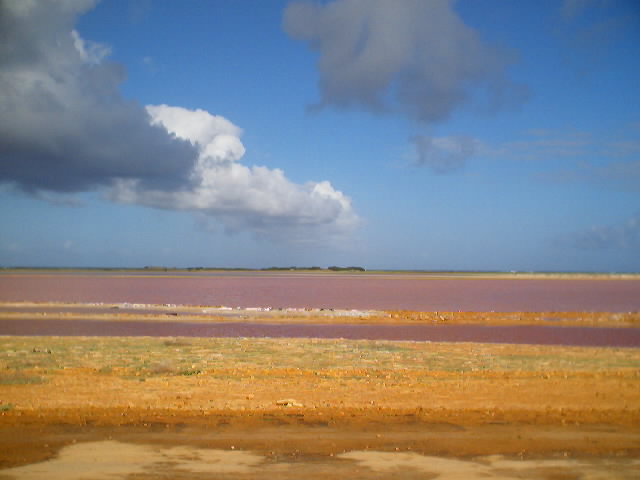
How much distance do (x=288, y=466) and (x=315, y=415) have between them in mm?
3222

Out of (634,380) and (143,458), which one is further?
(634,380)

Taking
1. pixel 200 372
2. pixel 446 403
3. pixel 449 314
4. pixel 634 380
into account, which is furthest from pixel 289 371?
pixel 449 314

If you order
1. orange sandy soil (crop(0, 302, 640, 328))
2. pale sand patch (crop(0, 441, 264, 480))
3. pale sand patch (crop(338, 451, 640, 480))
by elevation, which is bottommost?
orange sandy soil (crop(0, 302, 640, 328))

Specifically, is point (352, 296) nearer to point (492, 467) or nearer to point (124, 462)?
point (492, 467)

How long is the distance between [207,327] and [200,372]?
16.3 m

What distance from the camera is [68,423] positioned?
36.0 feet

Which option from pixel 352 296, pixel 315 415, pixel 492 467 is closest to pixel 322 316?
pixel 352 296

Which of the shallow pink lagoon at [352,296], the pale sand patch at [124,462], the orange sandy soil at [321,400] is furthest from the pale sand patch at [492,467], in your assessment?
the shallow pink lagoon at [352,296]

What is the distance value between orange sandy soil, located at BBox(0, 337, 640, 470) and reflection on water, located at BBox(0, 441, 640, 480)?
0.40 m

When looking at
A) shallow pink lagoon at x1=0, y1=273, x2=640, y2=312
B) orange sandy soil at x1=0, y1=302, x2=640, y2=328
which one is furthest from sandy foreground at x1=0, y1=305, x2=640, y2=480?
shallow pink lagoon at x1=0, y1=273, x2=640, y2=312

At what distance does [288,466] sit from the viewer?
28.1 ft

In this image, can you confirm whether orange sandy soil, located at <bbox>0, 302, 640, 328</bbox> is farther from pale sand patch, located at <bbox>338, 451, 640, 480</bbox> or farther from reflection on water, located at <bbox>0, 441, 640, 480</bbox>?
pale sand patch, located at <bbox>338, 451, 640, 480</bbox>

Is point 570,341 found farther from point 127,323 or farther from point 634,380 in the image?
point 127,323

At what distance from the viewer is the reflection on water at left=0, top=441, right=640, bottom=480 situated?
8.16 meters
